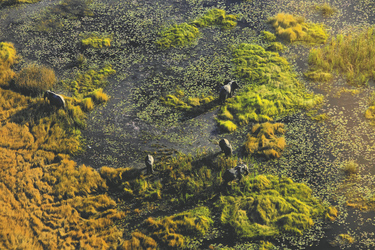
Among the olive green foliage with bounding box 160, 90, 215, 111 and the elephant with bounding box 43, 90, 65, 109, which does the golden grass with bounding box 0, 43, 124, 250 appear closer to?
the elephant with bounding box 43, 90, 65, 109

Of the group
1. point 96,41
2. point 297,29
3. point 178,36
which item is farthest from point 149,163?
point 297,29

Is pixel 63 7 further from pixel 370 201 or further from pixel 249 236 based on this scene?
pixel 370 201

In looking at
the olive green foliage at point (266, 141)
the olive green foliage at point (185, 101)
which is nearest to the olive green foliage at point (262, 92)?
the olive green foliage at point (266, 141)

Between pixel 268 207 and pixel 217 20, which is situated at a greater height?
pixel 217 20

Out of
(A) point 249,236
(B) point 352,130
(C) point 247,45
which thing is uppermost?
(C) point 247,45

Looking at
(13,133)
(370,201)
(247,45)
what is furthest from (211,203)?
(247,45)

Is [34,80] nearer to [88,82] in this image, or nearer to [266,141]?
[88,82]
